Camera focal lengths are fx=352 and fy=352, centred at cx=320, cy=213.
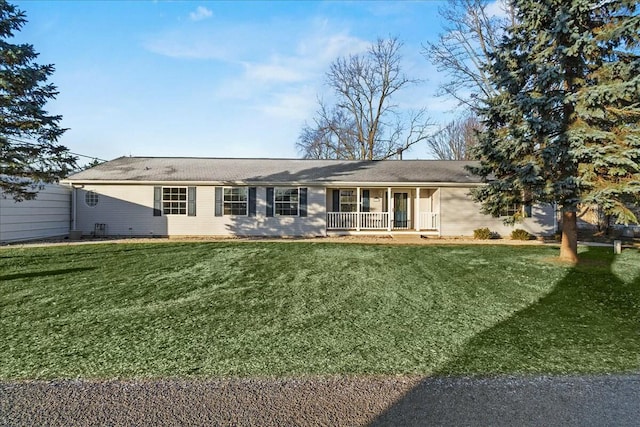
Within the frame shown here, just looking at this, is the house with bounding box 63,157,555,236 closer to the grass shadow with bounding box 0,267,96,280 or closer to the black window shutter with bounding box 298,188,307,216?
the black window shutter with bounding box 298,188,307,216

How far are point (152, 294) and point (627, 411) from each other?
627cm

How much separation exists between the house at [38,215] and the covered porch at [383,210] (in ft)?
36.1

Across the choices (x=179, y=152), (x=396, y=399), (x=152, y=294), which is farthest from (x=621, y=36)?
(x=179, y=152)

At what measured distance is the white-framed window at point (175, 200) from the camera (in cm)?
1488

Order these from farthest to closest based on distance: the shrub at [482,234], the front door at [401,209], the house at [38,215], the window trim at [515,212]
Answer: the front door at [401,209] → the shrub at [482,234] → the house at [38,215] → the window trim at [515,212]

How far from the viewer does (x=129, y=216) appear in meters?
14.8

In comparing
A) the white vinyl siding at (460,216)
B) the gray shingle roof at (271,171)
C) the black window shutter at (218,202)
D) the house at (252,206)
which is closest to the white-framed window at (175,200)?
the house at (252,206)

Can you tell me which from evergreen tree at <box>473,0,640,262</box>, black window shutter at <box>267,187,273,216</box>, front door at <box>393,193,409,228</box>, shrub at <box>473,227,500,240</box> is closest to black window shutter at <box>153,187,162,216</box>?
black window shutter at <box>267,187,273,216</box>

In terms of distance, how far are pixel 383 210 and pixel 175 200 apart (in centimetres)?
940

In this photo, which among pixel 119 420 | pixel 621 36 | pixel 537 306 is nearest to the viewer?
pixel 119 420

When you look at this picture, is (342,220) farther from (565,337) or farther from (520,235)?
(565,337)

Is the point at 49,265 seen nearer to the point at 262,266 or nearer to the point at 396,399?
the point at 262,266

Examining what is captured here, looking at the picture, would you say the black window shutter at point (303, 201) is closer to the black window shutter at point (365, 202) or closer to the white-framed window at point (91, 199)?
the black window shutter at point (365, 202)

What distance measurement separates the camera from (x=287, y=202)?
15.1 m
